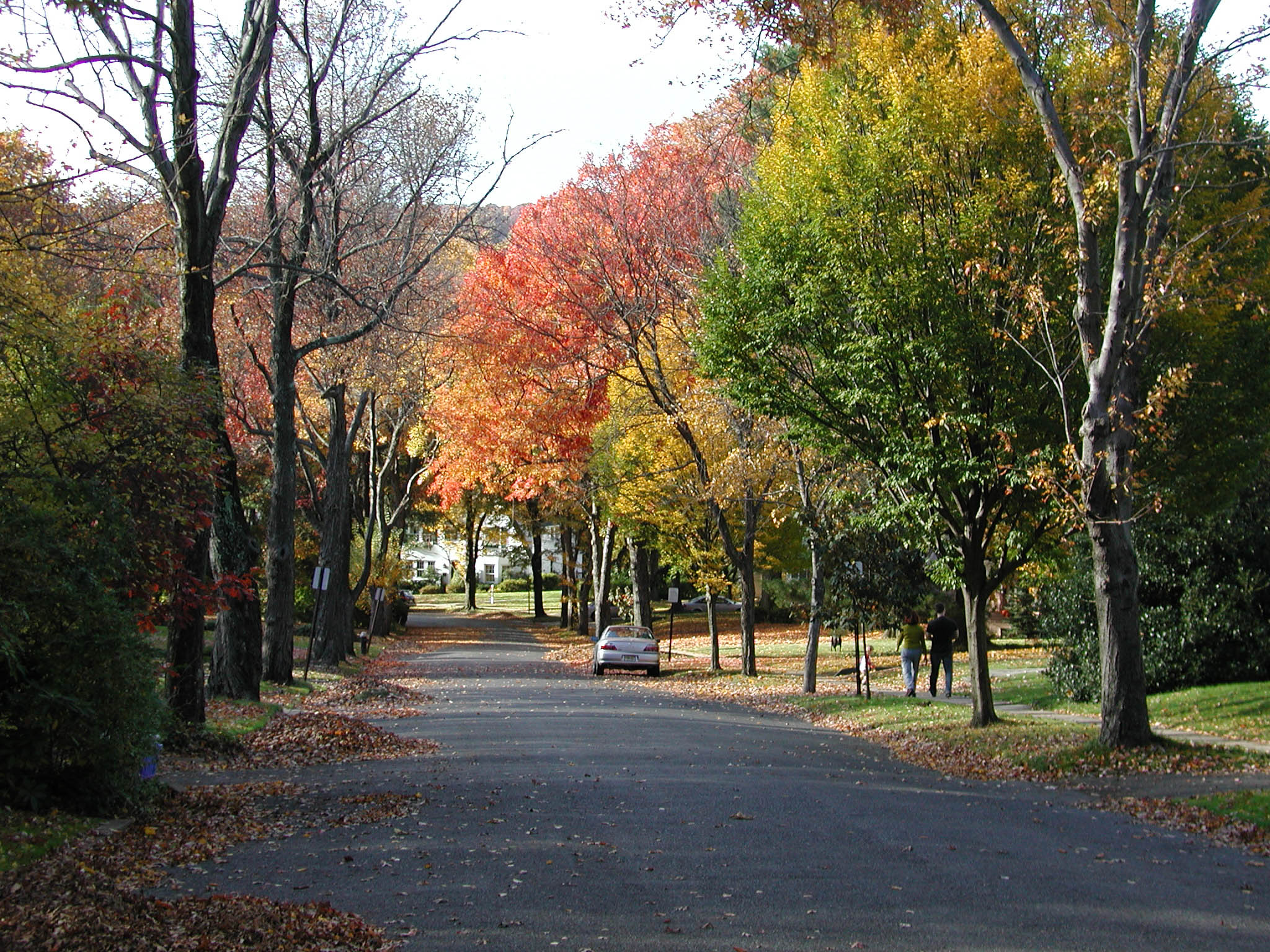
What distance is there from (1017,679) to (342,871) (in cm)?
2097

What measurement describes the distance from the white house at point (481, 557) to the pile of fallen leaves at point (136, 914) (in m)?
58.0

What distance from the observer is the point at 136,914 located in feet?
18.8

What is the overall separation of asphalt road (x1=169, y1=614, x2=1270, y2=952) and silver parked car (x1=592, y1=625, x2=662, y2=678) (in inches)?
690

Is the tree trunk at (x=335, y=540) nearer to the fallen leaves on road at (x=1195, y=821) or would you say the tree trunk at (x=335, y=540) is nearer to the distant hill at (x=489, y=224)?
the distant hill at (x=489, y=224)

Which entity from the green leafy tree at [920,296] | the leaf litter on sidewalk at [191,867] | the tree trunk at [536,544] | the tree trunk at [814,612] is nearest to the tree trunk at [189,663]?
the leaf litter on sidewalk at [191,867]

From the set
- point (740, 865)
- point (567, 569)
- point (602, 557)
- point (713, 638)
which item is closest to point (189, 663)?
point (740, 865)

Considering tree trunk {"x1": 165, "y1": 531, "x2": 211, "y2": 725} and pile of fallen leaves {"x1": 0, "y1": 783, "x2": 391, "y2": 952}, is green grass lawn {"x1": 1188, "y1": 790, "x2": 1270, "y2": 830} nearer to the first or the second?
pile of fallen leaves {"x1": 0, "y1": 783, "x2": 391, "y2": 952}

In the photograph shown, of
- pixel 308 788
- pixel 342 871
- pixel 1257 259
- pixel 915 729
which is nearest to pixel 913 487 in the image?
pixel 915 729

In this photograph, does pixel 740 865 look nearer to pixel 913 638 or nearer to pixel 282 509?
pixel 282 509

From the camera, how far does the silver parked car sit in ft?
102

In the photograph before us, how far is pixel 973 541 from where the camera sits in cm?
1591

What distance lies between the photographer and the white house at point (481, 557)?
74625 mm

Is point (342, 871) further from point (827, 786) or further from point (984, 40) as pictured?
point (984, 40)

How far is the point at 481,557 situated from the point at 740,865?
4665 inches
